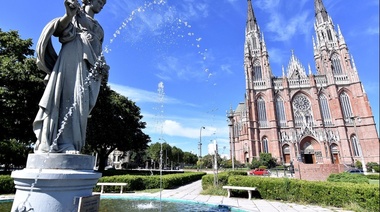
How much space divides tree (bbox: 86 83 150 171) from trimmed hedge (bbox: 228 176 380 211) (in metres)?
16.0

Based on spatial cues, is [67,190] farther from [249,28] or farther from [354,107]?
[249,28]

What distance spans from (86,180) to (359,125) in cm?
6018

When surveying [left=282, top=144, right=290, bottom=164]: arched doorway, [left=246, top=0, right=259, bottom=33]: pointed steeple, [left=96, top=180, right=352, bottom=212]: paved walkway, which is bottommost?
[left=96, top=180, right=352, bottom=212]: paved walkway

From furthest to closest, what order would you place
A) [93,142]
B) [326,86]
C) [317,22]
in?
[317,22] → [326,86] → [93,142]

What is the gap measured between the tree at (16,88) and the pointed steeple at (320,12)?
68.9m

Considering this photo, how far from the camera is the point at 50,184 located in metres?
2.81

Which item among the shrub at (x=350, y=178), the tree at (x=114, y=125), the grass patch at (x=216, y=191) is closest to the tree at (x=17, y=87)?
the tree at (x=114, y=125)

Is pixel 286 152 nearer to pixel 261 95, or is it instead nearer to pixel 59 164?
pixel 261 95

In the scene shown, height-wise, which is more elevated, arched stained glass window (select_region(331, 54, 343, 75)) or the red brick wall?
arched stained glass window (select_region(331, 54, 343, 75))

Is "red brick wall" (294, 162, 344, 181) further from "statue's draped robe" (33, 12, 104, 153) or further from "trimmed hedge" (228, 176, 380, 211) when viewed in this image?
"statue's draped robe" (33, 12, 104, 153)

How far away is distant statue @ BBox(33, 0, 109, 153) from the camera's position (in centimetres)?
338

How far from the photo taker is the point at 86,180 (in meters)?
3.16

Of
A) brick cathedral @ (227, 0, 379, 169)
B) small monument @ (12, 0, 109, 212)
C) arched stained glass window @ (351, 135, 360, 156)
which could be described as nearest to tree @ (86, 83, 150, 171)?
small monument @ (12, 0, 109, 212)

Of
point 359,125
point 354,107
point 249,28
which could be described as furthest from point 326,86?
point 249,28
